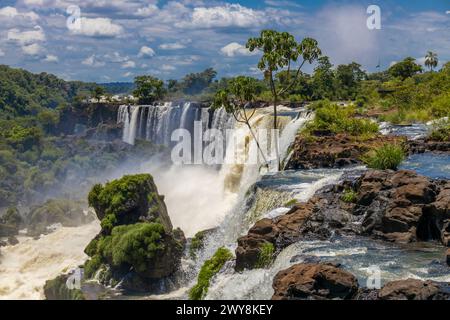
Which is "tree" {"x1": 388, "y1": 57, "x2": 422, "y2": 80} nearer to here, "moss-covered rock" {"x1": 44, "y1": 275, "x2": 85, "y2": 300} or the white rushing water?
the white rushing water

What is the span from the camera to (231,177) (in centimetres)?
3791

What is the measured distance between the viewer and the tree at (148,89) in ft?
233

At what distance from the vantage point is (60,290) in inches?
1014

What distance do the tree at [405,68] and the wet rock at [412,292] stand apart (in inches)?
2239

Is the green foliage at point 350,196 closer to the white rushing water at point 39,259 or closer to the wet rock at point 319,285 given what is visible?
the wet rock at point 319,285

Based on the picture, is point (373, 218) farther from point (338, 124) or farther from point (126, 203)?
point (338, 124)

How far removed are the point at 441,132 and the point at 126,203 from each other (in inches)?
646

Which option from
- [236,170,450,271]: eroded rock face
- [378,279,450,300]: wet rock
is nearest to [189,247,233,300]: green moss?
[236,170,450,271]: eroded rock face

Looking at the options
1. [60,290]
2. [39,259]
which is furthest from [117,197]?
[39,259]

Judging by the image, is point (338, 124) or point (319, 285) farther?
point (338, 124)

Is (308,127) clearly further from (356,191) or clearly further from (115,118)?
(115,118)

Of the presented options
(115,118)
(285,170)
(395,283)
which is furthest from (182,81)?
(395,283)

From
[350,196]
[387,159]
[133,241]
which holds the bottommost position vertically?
[133,241]
